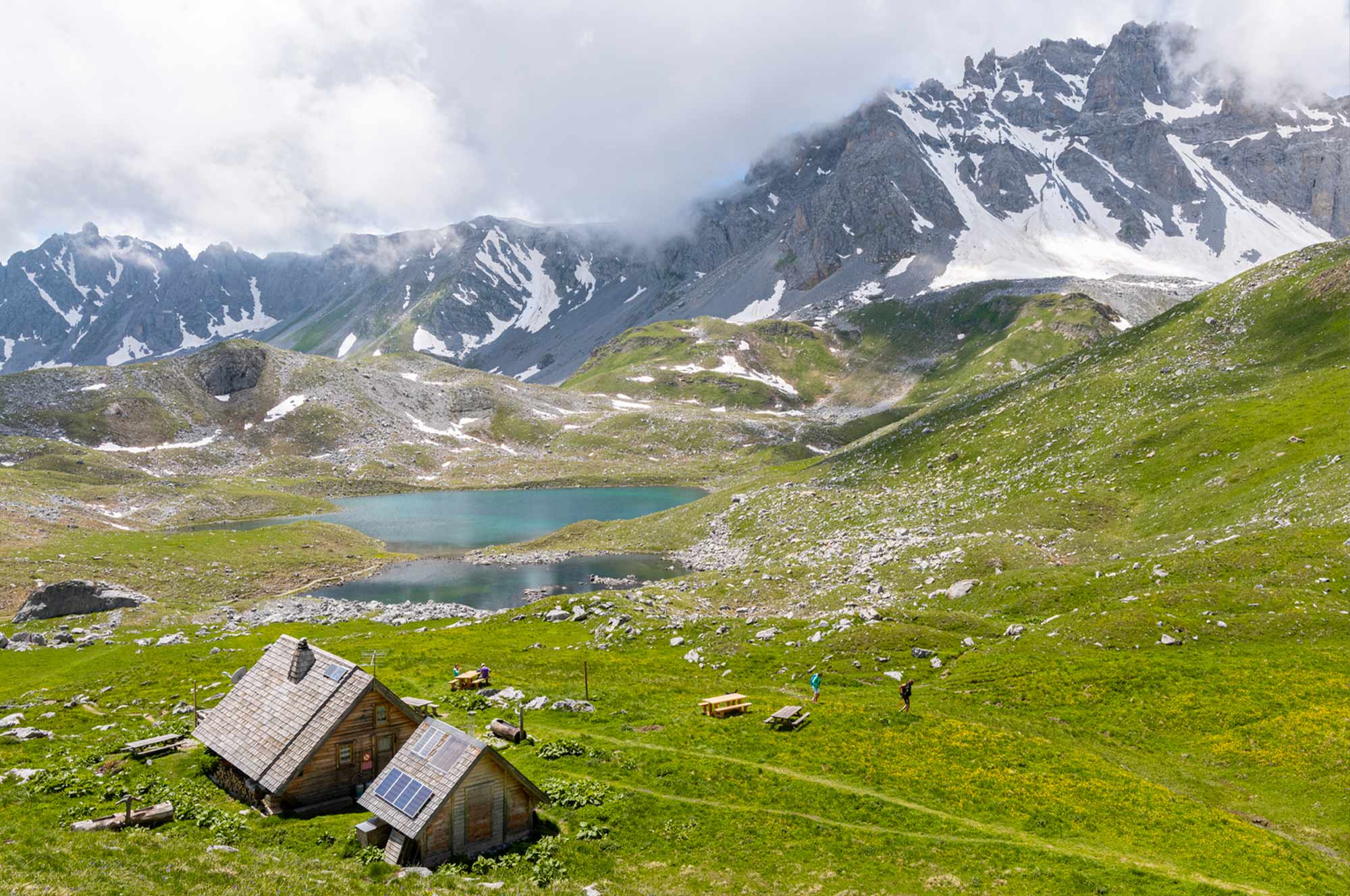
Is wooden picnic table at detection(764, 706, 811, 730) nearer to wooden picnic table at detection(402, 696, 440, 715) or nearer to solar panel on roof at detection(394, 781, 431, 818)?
wooden picnic table at detection(402, 696, 440, 715)

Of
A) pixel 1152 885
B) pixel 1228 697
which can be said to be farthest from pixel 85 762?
pixel 1228 697

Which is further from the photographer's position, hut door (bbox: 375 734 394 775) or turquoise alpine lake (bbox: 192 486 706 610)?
turquoise alpine lake (bbox: 192 486 706 610)

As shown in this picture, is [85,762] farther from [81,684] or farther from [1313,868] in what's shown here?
[1313,868]

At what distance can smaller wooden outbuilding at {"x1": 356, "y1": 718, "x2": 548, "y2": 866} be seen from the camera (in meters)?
21.2

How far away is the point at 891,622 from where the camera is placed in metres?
47.6

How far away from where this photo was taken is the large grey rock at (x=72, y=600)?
2463 inches

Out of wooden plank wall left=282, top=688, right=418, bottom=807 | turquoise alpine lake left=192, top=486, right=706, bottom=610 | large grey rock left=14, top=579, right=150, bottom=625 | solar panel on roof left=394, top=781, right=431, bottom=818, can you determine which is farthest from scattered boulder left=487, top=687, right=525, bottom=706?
large grey rock left=14, top=579, right=150, bottom=625

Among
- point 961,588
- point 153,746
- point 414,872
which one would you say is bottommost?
point 961,588

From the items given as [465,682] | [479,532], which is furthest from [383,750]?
[479,532]

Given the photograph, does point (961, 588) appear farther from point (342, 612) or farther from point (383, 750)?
point (342, 612)

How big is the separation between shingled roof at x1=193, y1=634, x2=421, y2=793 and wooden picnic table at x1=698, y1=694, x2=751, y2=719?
13597mm

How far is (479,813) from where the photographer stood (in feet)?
72.9

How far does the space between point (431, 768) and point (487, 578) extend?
7286 centimetres

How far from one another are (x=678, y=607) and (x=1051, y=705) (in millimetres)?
34868
